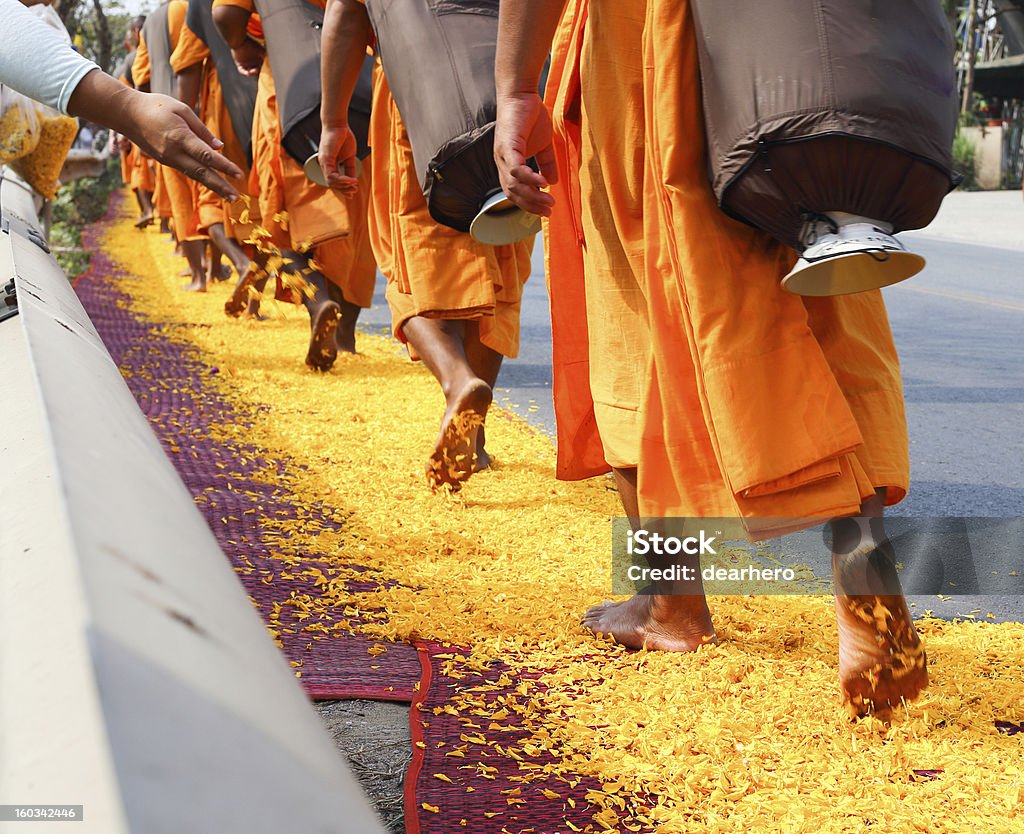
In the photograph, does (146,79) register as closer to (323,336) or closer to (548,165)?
(323,336)

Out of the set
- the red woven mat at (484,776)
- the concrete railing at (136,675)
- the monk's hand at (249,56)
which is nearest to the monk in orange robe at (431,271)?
the red woven mat at (484,776)

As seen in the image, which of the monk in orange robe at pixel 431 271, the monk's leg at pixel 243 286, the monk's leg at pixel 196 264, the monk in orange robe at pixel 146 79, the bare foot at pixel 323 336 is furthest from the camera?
the monk's leg at pixel 196 264

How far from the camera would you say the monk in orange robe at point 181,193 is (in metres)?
8.34

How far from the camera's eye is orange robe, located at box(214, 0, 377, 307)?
228 inches

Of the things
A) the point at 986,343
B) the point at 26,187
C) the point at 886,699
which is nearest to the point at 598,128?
the point at 886,699

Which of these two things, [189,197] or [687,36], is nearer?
[687,36]

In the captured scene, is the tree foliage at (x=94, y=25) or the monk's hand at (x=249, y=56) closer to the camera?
the monk's hand at (x=249, y=56)

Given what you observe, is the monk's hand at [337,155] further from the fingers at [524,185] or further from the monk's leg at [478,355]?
the fingers at [524,185]

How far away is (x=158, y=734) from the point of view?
62 cm

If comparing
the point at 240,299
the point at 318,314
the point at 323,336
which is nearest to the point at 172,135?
the point at 318,314

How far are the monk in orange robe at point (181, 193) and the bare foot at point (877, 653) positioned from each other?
608cm

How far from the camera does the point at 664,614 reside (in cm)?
251

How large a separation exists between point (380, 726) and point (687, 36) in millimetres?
1285

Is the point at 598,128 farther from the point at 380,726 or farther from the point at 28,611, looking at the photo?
the point at 28,611
